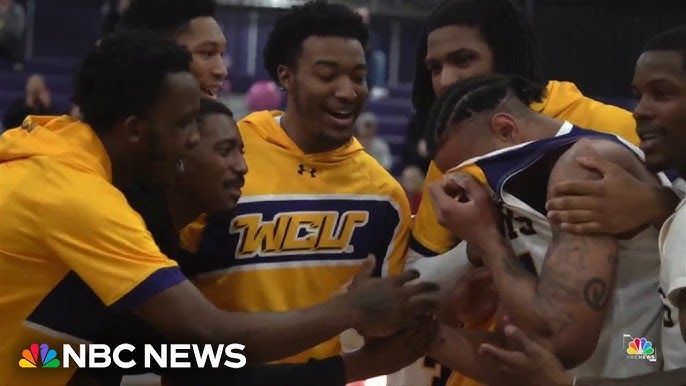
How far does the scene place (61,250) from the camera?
9.18ft

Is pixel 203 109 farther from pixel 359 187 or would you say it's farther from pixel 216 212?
pixel 359 187

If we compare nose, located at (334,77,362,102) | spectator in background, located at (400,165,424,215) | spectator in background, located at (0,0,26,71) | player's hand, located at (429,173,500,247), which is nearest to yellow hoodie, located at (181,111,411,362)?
nose, located at (334,77,362,102)

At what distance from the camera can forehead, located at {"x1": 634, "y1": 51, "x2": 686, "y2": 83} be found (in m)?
2.91

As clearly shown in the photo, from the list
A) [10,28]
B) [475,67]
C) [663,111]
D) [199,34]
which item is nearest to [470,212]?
[663,111]

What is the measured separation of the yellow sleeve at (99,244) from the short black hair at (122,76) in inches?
10.5

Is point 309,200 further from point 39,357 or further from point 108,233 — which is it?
point 39,357

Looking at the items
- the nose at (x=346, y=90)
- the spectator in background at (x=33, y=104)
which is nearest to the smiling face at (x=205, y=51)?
the nose at (x=346, y=90)

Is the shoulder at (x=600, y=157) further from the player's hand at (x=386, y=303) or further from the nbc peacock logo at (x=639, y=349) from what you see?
the player's hand at (x=386, y=303)

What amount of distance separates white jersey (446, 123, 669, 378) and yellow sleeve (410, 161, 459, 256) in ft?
2.42

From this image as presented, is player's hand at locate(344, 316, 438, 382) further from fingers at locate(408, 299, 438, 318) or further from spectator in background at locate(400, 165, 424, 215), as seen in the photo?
spectator in background at locate(400, 165, 424, 215)

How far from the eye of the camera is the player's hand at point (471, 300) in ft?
11.2

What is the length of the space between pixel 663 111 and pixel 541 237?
1.56 ft

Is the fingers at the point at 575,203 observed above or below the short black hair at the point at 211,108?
below

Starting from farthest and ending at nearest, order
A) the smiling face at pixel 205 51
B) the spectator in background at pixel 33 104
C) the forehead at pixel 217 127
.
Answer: the spectator in background at pixel 33 104, the smiling face at pixel 205 51, the forehead at pixel 217 127
